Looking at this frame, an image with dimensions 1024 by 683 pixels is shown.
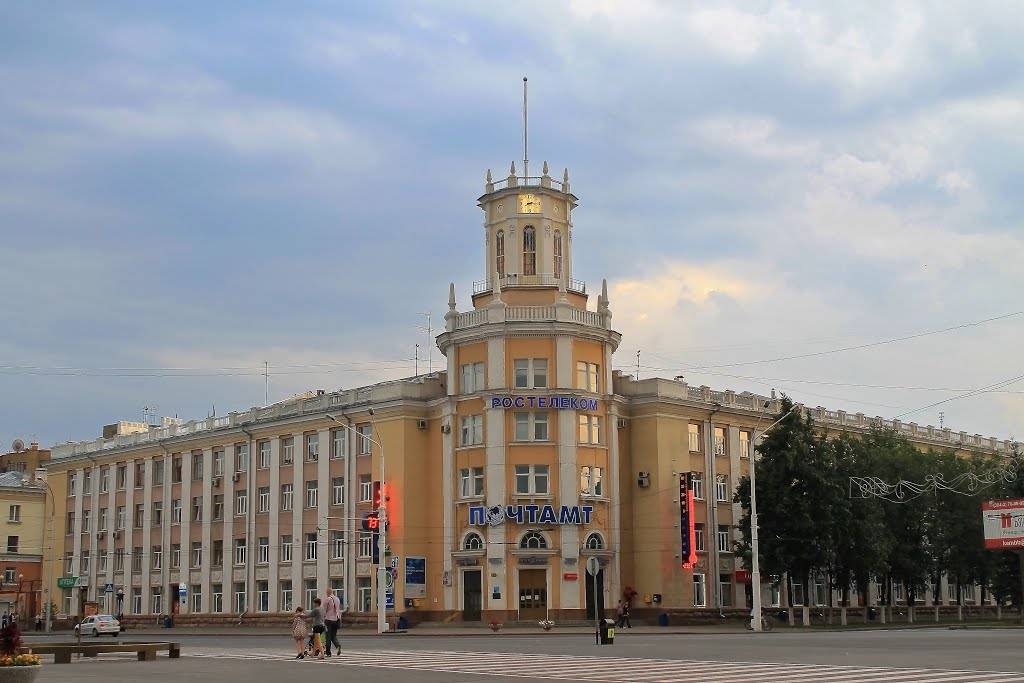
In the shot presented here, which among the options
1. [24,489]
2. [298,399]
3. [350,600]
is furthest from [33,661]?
[24,489]

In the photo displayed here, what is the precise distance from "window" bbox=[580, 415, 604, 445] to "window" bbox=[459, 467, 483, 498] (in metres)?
6.35

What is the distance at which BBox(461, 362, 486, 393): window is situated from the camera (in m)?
73.8

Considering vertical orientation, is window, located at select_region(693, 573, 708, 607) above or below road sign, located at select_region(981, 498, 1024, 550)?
below

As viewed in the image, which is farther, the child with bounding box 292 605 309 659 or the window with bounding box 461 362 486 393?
the window with bounding box 461 362 486 393

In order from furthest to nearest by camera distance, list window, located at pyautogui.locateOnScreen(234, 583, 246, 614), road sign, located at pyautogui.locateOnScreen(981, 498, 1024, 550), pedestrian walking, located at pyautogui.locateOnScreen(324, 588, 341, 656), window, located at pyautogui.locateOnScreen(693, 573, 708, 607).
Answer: window, located at pyautogui.locateOnScreen(234, 583, 246, 614)
window, located at pyautogui.locateOnScreen(693, 573, 708, 607)
road sign, located at pyautogui.locateOnScreen(981, 498, 1024, 550)
pedestrian walking, located at pyautogui.locateOnScreen(324, 588, 341, 656)

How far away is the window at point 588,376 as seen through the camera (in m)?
73.3

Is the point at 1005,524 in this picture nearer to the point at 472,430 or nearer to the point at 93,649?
the point at 472,430

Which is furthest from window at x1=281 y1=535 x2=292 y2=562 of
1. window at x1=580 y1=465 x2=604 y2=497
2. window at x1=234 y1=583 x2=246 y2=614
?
window at x1=580 y1=465 x2=604 y2=497

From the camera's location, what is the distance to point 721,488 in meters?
80.2

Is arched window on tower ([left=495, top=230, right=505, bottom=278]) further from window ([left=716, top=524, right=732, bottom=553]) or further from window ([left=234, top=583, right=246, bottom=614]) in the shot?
window ([left=234, top=583, right=246, bottom=614])

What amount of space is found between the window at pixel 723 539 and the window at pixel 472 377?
1847 centimetres

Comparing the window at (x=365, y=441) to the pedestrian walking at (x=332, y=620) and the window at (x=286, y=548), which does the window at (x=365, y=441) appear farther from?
the pedestrian walking at (x=332, y=620)

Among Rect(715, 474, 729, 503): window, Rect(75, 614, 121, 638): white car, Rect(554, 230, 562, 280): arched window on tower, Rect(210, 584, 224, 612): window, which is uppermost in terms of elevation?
Rect(554, 230, 562, 280): arched window on tower

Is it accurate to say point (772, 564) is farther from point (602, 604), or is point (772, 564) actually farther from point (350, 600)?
point (350, 600)
